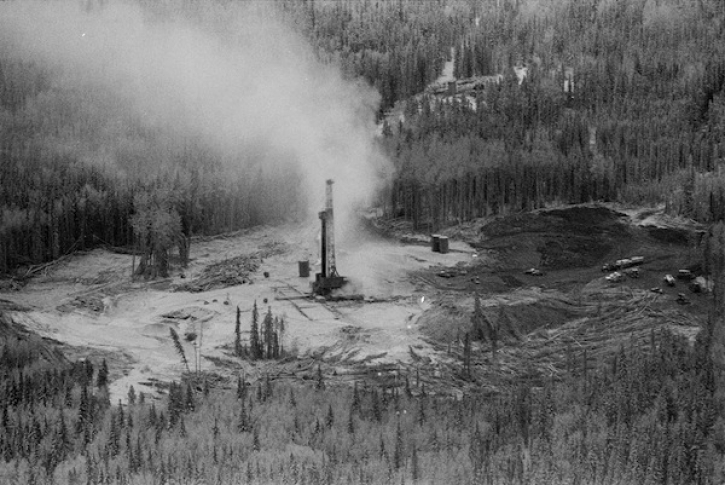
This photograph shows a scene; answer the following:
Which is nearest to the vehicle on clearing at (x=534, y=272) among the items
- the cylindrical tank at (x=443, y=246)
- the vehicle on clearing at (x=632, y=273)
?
the vehicle on clearing at (x=632, y=273)

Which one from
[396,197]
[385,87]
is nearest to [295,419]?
[396,197]

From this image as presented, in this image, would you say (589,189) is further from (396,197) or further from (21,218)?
(21,218)

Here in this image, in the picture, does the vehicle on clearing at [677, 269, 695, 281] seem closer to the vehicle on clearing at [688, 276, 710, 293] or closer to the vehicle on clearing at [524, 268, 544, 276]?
the vehicle on clearing at [688, 276, 710, 293]

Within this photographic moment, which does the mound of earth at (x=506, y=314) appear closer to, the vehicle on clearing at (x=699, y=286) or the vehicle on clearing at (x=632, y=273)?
the vehicle on clearing at (x=632, y=273)

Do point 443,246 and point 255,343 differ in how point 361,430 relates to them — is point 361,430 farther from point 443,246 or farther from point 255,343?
point 443,246

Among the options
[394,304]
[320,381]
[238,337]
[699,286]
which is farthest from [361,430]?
[699,286]

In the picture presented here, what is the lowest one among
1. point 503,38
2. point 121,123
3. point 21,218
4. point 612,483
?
point 612,483
